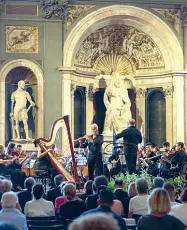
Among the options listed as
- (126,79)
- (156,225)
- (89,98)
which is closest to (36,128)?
(89,98)

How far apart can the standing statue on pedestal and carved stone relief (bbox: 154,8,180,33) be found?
5.36 metres

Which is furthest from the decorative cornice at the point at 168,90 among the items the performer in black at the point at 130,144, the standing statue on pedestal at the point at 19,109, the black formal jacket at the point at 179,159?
the performer in black at the point at 130,144

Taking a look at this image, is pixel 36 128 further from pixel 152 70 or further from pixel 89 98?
pixel 152 70

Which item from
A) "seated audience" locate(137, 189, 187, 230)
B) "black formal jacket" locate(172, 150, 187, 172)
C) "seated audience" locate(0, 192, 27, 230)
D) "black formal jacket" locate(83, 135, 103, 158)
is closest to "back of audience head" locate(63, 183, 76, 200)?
"seated audience" locate(0, 192, 27, 230)

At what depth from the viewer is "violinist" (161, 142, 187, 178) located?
41.0ft

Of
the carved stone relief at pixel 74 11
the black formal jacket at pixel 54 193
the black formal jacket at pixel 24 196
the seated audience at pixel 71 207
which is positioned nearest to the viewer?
the seated audience at pixel 71 207

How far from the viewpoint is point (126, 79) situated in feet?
66.9

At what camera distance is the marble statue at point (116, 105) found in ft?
65.1

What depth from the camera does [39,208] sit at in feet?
23.3

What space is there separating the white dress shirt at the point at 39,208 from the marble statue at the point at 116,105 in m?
12.7

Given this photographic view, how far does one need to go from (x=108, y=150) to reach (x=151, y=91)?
115 inches

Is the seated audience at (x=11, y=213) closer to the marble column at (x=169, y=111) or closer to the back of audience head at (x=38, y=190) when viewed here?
the back of audience head at (x=38, y=190)

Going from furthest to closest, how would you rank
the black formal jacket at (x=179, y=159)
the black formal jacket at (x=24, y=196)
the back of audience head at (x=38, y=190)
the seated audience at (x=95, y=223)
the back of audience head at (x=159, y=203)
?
the black formal jacket at (x=179, y=159), the black formal jacket at (x=24, y=196), the back of audience head at (x=38, y=190), the back of audience head at (x=159, y=203), the seated audience at (x=95, y=223)

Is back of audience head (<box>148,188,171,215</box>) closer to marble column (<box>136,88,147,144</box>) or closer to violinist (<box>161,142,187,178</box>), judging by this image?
violinist (<box>161,142,187,178</box>)
